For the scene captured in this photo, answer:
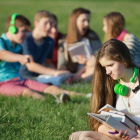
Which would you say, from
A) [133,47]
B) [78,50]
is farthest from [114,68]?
[78,50]

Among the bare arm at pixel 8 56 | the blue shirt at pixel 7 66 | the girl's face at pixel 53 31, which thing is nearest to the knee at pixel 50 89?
the blue shirt at pixel 7 66

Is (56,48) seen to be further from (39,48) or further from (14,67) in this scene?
(14,67)

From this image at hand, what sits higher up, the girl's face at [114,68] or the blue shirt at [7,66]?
the girl's face at [114,68]

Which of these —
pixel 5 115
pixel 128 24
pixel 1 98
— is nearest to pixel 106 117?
pixel 5 115

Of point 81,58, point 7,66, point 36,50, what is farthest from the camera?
point 81,58

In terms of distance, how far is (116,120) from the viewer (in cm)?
332

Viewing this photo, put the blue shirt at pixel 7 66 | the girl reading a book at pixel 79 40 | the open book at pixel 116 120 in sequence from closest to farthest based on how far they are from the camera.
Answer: the open book at pixel 116 120 < the blue shirt at pixel 7 66 < the girl reading a book at pixel 79 40

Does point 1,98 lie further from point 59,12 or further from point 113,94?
point 59,12

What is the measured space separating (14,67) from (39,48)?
40.6 inches

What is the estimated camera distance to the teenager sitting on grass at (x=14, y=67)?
5285 millimetres

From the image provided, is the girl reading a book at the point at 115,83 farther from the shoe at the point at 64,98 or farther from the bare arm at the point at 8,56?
the bare arm at the point at 8,56

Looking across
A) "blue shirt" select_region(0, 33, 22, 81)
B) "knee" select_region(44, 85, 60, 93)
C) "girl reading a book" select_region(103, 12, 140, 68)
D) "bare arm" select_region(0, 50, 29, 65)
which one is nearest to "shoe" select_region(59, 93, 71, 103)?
"knee" select_region(44, 85, 60, 93)

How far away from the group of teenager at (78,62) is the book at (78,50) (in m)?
0.08

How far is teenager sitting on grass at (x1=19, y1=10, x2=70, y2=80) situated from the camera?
20.9 ft
